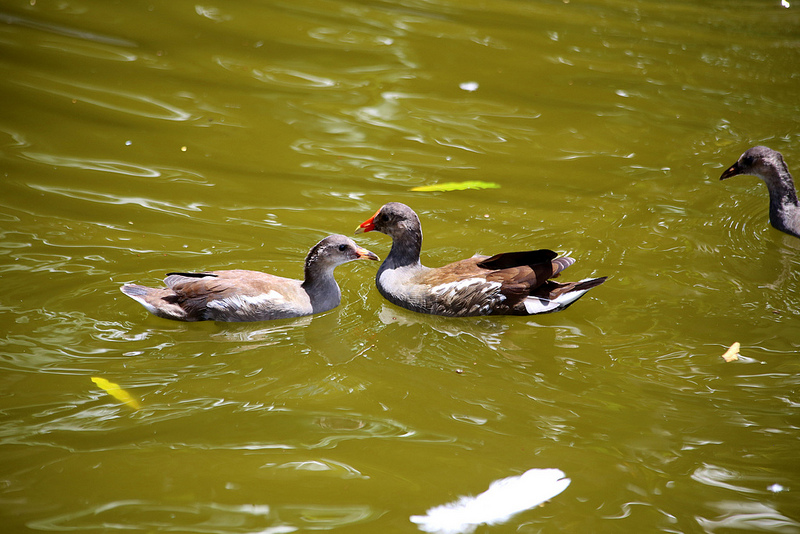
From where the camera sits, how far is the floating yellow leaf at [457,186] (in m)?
7.59

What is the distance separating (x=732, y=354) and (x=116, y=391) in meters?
4.19

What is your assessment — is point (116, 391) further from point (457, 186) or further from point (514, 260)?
point (457, 186)

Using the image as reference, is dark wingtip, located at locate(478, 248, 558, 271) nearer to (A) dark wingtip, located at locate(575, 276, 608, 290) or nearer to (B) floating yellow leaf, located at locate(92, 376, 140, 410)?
(A) dark wingtip, located at locate(575, 276, 608, 290)

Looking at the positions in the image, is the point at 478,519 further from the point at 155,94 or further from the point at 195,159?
the point at 155,94

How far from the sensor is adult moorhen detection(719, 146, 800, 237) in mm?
7148

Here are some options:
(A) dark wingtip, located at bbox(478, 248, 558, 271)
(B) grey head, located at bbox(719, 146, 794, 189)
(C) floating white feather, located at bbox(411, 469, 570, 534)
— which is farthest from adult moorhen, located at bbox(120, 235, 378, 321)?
(B) grey head, located at bbox(719, 146, 794, 189)

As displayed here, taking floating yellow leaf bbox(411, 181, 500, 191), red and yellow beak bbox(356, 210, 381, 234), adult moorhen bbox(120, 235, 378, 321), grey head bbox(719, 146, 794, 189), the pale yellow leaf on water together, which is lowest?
the pale yellow leaf on water

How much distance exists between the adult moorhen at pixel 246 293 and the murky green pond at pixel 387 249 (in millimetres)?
143

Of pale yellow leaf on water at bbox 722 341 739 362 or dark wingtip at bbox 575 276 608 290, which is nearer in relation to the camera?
pale yellow leaf on water at bbox 722 341 739 362

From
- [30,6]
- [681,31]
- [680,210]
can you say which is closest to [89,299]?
[680,210]

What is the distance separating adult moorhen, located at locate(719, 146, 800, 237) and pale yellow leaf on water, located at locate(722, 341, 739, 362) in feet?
7.21

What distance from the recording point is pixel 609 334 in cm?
570

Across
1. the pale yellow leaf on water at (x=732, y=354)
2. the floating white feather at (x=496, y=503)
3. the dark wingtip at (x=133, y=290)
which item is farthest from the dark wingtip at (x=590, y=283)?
the dark wingtip at (x=133, y=290)

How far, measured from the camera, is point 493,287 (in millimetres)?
5891
